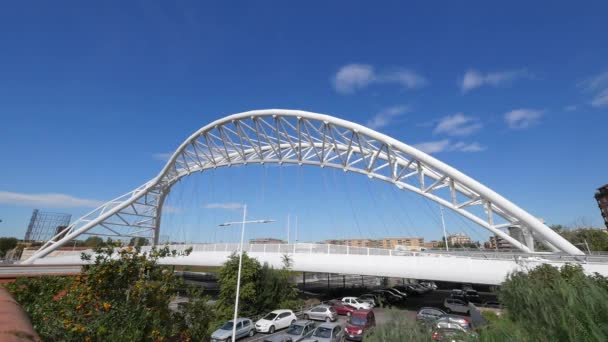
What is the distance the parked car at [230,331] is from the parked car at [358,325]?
259 inches

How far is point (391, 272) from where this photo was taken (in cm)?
2502

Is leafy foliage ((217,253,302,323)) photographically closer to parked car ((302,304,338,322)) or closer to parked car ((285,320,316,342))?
parked car ((302,304,338,322))

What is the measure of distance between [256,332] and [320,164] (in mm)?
20671

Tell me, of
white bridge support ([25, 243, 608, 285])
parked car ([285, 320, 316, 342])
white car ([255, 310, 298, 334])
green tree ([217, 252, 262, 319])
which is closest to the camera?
parked car ([285, 320, 316, 342])

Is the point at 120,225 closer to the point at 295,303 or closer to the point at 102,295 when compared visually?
the point at 295,303

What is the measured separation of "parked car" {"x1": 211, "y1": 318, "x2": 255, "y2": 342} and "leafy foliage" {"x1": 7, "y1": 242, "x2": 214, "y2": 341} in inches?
400

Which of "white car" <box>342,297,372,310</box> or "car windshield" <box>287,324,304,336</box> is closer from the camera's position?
"car windshield" <box>287,324,304,336</box>

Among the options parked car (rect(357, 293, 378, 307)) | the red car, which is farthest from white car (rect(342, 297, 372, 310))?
parked car (rect(357, 293, 378, 307))

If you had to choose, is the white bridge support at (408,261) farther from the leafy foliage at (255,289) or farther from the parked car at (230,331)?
the parked car at (230,331)

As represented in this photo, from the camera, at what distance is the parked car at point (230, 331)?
58.3ft

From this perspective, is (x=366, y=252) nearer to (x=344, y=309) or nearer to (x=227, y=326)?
(x=344, y=309)

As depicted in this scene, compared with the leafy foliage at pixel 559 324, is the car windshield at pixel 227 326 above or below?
below

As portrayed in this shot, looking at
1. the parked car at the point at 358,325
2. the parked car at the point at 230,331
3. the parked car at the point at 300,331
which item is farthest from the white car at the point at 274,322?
the parked car at the point at 358,325

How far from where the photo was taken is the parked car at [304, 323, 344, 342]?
1643cm
